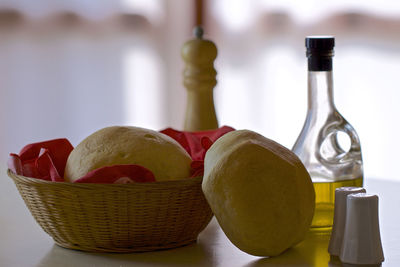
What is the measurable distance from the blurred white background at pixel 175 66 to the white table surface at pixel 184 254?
1888 mm

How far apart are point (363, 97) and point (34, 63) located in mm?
1398

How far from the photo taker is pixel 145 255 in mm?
660

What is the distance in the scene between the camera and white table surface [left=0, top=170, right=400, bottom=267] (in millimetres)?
632

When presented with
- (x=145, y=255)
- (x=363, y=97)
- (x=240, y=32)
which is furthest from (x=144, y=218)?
(x=240, y=32)

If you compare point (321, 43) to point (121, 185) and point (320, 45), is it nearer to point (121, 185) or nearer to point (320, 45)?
point (320, 45)

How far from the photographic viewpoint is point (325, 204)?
75 centimetres

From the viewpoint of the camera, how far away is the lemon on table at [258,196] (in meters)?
0.60

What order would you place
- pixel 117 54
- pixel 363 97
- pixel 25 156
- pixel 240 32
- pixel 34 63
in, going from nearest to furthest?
pixel 25 156 → pixel 34 63 → pixel 363 97 → pixel 117 54 → pixel 240 32

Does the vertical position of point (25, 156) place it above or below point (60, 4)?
below

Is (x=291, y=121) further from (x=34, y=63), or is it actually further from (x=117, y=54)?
(x=34, y=63)

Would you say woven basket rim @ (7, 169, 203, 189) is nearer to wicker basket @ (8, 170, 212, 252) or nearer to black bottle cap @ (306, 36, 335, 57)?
wicker basket @ (8, 170, 212, 252)

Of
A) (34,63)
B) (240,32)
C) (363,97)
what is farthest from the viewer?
(240,32)

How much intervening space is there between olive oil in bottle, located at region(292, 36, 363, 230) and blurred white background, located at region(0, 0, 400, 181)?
1.94 m

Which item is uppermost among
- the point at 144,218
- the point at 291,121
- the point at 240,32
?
the point at 240,32
